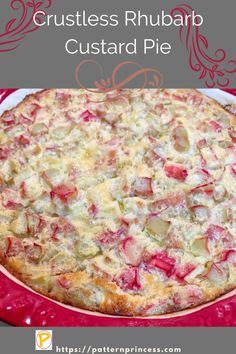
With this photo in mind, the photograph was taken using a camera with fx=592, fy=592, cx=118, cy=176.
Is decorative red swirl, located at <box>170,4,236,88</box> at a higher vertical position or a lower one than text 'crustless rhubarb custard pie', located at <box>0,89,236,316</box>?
higher

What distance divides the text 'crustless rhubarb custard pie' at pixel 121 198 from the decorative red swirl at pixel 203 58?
254 mm

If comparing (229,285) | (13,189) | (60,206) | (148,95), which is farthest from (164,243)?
(148,95)

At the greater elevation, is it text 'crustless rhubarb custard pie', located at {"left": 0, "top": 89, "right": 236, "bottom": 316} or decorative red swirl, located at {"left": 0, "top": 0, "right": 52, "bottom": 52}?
decorative red swirl, located at {"left": 0, "top": 0, "right": 52, "bottom": 52}

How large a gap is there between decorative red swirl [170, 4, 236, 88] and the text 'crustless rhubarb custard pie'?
25 centimetres

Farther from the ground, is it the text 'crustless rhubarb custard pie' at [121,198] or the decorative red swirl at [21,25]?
the decorative red swirl at [21,25]

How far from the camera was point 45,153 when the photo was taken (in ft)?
9.14

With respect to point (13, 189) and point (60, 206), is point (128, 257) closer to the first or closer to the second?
point (60, 206)

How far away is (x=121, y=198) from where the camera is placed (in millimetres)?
2588

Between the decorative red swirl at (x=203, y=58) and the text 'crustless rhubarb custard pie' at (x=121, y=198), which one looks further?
the decorative red swirl at (x=203, y=58)

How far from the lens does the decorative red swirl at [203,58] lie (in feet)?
8.96

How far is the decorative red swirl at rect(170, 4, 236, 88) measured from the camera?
2.73 m

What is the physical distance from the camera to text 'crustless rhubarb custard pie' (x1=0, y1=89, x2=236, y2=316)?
2309mm

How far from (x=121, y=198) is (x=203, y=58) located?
2.55 ft

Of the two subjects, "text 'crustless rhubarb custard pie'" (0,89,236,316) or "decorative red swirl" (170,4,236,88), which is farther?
"decorative red swirl" (170,4,236,88)
